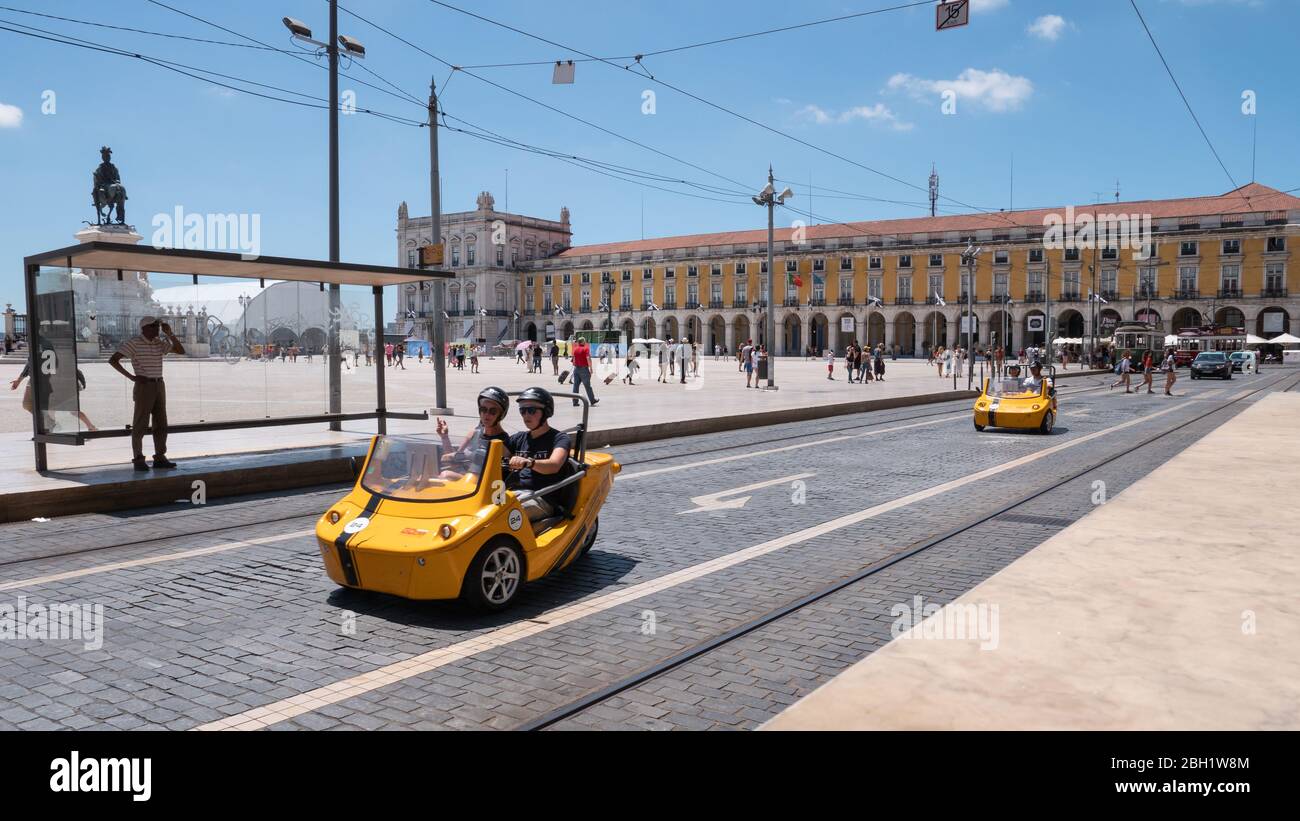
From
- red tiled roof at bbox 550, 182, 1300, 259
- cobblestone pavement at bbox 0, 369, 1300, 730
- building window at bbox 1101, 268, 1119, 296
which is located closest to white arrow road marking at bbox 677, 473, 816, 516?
cobblestone pavement at bbox 0, 369, 1300, 730

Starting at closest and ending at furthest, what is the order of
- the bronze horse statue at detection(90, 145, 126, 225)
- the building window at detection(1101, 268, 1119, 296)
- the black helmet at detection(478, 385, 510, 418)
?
the black helmet at detection(478, 385, 510, 418), the bronze horse statue at detection(90, 145, 126, 225), the building window at detection(1101, 268, 1119, 296)

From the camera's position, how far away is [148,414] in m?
9.80

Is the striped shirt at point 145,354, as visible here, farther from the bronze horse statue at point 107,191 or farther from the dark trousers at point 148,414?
the bronze horse statue at point 107,191

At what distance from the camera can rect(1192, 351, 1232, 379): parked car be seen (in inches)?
1650

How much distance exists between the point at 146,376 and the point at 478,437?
233 inches

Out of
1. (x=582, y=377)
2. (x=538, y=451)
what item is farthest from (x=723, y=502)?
(x=582, y=377)

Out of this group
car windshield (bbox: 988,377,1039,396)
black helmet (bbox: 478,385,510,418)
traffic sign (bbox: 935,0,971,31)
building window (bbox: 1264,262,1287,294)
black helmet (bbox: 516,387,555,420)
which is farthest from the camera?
building window (bbox: 1264,262,1287,294)

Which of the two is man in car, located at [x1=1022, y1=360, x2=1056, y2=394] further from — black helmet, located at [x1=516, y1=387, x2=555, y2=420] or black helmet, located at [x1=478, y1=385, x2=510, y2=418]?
black helmet, located at [x1=478, y1=385, x2=510, y2=418]

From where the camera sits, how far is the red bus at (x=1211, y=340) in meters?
58.7

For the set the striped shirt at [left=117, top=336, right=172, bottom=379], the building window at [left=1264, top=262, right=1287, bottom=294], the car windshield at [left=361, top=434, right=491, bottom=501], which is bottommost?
the car windshield at [left=361, top=434, right=491, bottom=501]

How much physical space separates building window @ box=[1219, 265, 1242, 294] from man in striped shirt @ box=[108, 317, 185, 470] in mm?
77423

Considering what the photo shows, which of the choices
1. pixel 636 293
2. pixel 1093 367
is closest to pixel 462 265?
pixel 636 293
